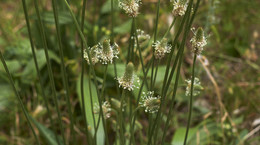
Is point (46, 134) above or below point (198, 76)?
below

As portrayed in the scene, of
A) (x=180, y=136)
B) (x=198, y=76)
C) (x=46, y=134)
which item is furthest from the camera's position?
(x=198, y=76)

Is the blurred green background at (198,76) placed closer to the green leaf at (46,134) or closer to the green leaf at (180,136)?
the green leaf at (180,136)

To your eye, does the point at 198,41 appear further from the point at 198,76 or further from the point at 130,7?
the point at 198,76

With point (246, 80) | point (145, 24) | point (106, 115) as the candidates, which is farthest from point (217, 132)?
point (145, 24)

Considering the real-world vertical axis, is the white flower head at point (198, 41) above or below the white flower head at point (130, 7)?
below

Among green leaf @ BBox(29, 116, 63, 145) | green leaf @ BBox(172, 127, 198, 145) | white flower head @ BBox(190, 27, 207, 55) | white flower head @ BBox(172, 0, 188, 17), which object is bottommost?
green leaf @ BBox(172, 127, 198, 145)


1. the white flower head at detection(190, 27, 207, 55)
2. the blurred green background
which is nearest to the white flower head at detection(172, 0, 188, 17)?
the white flower head at detection(190, 27, 207, 55)

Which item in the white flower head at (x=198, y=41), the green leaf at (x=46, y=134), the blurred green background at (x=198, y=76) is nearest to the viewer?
the white flower head at (x=198, y=41)

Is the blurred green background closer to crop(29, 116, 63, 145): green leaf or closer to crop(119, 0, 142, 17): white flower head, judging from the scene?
crop(29, 116, 63, 145): green leaf

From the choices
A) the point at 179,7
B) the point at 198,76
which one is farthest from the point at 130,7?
the point at 198,76

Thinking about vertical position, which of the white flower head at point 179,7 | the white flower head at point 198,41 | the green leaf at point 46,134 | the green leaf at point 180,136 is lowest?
the green leaf at point 180,136

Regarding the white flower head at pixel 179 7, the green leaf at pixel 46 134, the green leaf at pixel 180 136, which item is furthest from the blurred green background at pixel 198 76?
the white flower head at pixel 179 7
